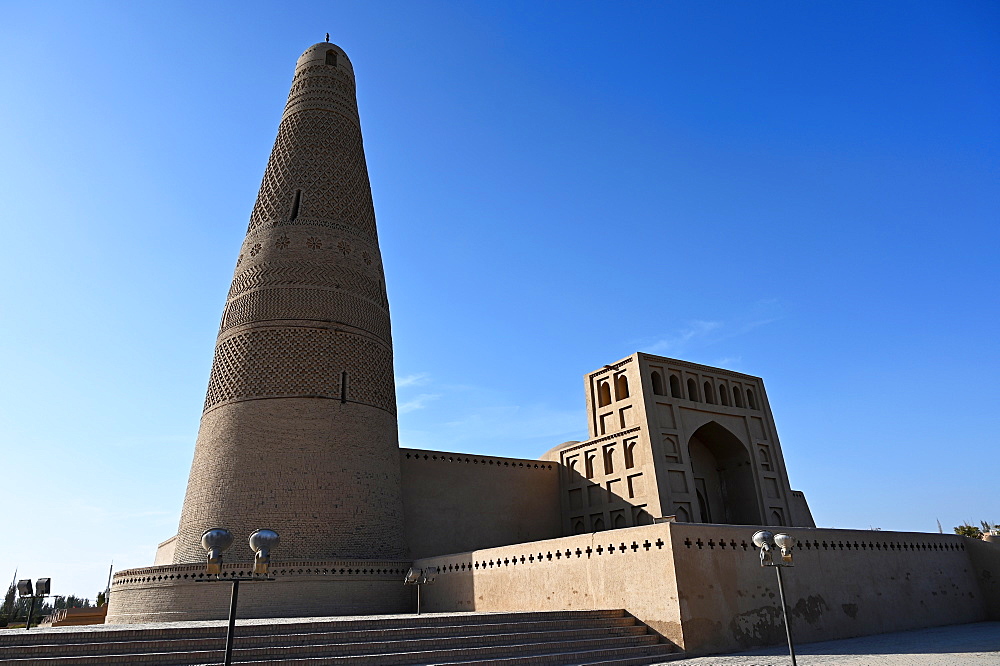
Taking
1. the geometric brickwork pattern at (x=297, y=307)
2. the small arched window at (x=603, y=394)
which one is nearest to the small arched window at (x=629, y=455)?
the small arched window at (x=603, y=394)

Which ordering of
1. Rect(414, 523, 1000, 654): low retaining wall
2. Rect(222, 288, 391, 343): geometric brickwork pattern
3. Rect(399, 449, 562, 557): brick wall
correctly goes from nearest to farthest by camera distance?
Rect(414, 523, 1000, 654): low retaining wall, Rect(222, 288, 391, 343): geometric brickwork pattern, Rect(399, 449, 562, 557): brick wall

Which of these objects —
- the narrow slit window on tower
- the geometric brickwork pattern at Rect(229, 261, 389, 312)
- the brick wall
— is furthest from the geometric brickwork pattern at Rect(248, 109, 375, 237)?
the narrow slit window on tower

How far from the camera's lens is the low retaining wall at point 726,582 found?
705cm

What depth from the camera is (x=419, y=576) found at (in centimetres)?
971

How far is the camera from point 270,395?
11.0 meters

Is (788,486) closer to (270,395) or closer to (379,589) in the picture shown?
(379,589)

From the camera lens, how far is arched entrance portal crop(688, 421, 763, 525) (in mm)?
13281

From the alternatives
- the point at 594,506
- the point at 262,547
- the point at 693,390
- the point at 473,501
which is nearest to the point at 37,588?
the point at 262,547

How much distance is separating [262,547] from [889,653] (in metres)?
5.68

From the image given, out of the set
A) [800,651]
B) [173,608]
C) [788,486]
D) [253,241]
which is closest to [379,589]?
[173,608]

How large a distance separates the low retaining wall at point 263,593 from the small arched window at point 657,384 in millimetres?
5891

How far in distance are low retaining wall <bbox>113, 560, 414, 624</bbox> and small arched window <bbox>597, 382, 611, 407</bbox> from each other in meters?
5.41

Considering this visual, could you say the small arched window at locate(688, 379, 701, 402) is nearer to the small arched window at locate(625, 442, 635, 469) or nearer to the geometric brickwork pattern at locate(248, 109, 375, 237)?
the small arched window at locate(625, 442, 635, 469)

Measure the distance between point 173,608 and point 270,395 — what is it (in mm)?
3328
